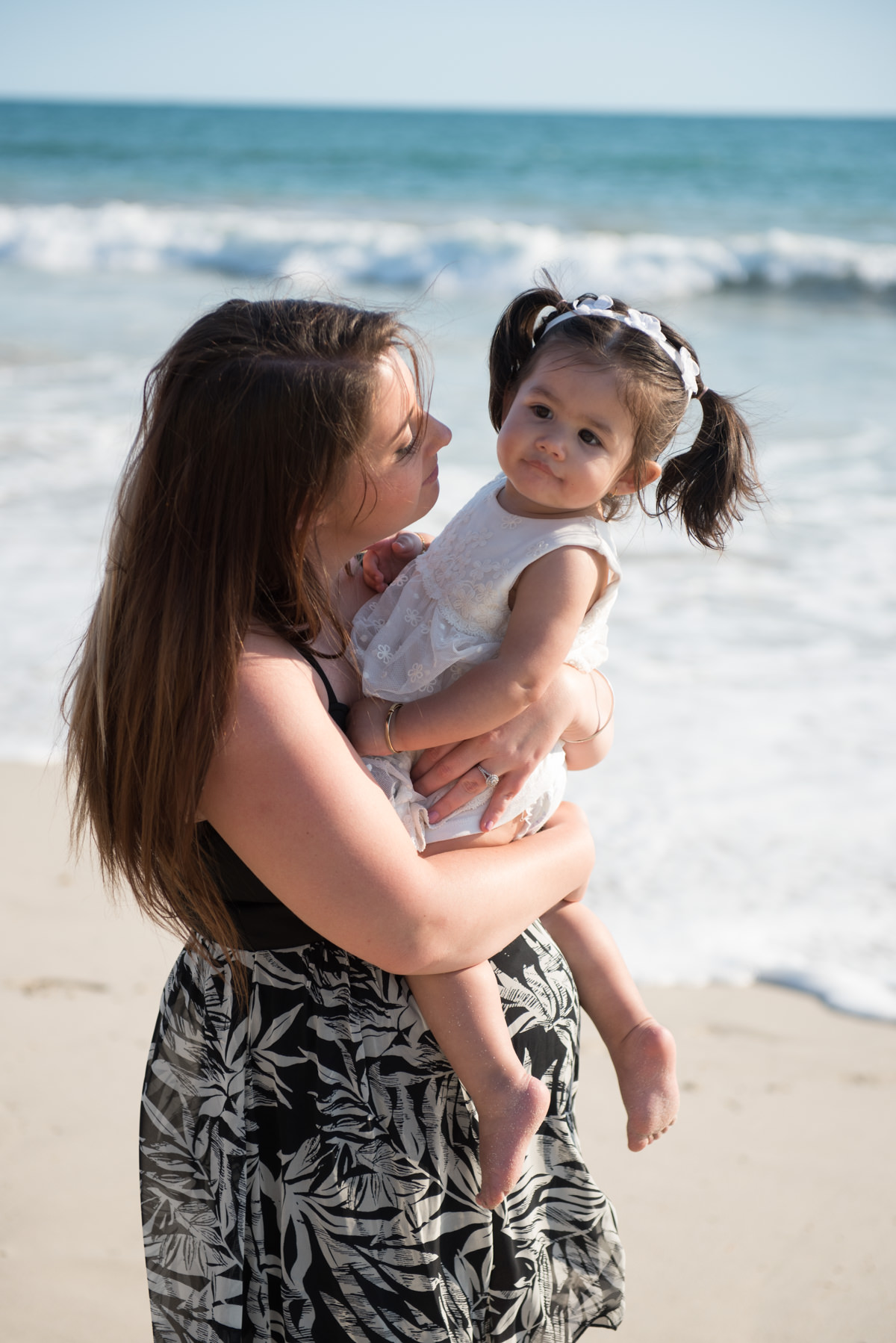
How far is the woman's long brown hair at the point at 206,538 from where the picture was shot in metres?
1.22

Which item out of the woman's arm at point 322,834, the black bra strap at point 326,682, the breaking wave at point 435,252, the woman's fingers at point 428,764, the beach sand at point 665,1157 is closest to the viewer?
the woman's arm at point 322,834

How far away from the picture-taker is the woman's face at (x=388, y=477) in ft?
4.41

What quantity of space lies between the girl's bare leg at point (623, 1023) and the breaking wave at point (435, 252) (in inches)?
510

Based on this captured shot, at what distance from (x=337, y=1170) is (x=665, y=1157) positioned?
150cm

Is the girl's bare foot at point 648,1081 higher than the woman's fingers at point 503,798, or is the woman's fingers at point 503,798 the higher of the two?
the woman's fingers at point 503,798

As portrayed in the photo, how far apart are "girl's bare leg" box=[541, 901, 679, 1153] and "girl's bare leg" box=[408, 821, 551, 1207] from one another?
33 centimetres

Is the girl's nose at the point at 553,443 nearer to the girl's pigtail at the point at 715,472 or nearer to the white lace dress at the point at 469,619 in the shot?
the white lace dress at the point at 469,619

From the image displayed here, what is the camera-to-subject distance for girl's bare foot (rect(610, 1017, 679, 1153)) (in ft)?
5.54

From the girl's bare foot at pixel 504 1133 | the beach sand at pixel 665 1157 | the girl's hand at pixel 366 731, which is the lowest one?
the beach sand at pixel 665 1157

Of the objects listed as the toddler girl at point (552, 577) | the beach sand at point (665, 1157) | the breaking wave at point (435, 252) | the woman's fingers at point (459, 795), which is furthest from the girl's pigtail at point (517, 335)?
the breaking wave at point (435, 252)

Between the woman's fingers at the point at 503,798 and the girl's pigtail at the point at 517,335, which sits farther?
the girl's pigtail at the point at 517,335

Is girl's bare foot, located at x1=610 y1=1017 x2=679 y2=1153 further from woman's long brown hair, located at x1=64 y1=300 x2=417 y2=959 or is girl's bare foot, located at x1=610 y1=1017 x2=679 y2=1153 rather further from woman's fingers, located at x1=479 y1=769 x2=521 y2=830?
woman's long brown hair, located at x1=64 y1=300 x2=417 y2=959

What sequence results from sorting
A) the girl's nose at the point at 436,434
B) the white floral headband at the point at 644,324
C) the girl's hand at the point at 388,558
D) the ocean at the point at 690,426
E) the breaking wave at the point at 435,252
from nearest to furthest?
the girl's nose at the point at 436,434 → the white floral headband at the point at 644,324 → the girl's hand at the point at 388,558 → the ocean at the point at 690,426 → the breaking wave at the point at 435,252

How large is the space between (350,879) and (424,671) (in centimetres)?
47
